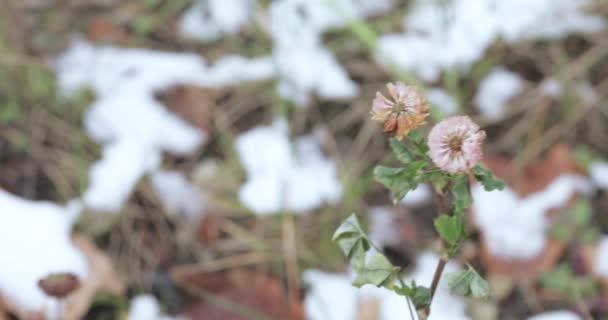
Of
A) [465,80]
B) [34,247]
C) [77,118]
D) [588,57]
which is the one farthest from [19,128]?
[588,57]

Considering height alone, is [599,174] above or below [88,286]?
above

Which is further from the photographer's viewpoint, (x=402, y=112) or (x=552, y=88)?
(x=552, y=88)

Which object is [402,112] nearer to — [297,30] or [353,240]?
[353,240]

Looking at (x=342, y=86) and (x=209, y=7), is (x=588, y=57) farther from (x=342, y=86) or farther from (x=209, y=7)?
(x=209, y=7)

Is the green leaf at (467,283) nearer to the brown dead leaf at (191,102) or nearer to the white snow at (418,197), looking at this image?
the white snow at (418,197)

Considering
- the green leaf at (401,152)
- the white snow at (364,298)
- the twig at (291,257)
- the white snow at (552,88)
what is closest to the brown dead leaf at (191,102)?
the twig at (291,257)

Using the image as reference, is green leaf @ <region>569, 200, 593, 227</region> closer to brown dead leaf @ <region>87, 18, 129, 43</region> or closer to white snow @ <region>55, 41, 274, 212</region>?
white snow @ <region>55, 41, 274, 212</region>

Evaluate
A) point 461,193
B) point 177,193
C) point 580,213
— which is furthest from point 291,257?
point 461,193
